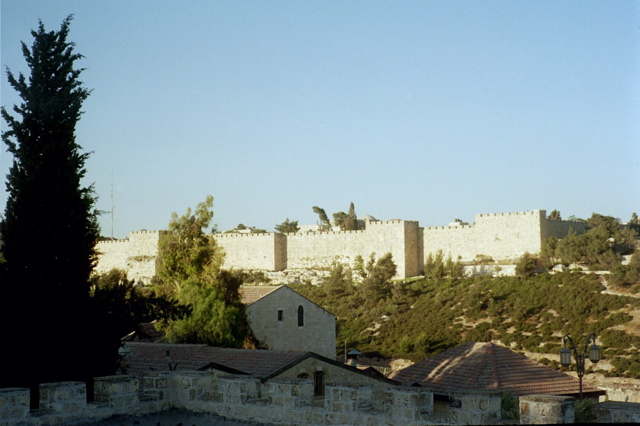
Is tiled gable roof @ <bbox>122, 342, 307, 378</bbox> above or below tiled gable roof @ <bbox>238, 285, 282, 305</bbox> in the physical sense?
below

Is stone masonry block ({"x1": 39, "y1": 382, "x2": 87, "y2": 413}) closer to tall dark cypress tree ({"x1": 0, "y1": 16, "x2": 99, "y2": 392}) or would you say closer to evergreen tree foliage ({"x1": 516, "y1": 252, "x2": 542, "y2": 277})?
tall dark cypress tree ({"x1": 0, "y1": 16, "x2": 99, "y2": 392})

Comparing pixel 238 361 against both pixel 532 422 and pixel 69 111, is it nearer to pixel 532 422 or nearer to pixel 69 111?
pixel 69 111

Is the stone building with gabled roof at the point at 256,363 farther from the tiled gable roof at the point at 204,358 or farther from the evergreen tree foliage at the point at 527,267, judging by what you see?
the evergreen tree foliage at the point at 527,267

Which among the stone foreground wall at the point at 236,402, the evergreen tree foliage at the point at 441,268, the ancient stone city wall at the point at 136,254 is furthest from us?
the ancient stone city wall at the point at 136,254

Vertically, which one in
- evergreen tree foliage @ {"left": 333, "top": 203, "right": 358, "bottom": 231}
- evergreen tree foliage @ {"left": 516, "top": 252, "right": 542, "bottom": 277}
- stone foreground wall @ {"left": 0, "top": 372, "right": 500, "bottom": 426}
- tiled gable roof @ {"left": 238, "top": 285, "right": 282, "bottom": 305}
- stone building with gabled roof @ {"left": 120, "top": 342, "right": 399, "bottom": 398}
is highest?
evergreen tree foliage @ {"left": 333, "top": 203, "right": 358, "bottom": 231}

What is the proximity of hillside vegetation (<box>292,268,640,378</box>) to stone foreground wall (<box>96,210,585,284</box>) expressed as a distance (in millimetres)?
2793

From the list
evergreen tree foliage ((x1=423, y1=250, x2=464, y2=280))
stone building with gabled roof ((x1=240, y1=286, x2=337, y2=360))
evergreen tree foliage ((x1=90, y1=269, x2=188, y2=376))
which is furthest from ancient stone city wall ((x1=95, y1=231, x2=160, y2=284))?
evergreen tree foliage ((x1=90, y1=269, x2=188, y2=376))

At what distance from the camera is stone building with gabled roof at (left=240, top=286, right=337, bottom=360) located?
23.7 m

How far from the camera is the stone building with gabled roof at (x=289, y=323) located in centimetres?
2370

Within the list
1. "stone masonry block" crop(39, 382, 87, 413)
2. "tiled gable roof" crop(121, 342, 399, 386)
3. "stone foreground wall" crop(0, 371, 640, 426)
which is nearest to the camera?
"stone foreground wall" crop(0, 371, 640, 426)

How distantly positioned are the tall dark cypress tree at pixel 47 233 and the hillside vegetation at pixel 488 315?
22334mm

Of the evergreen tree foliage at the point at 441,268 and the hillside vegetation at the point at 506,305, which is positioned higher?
the evergreen tree foliage at the point at 441,268

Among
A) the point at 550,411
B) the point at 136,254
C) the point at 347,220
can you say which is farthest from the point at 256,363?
the point at 347,220

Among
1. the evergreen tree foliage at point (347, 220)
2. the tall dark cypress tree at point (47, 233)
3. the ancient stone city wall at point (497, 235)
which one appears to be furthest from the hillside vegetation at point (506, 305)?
the tall dark cypress tree at point (47, 233)
